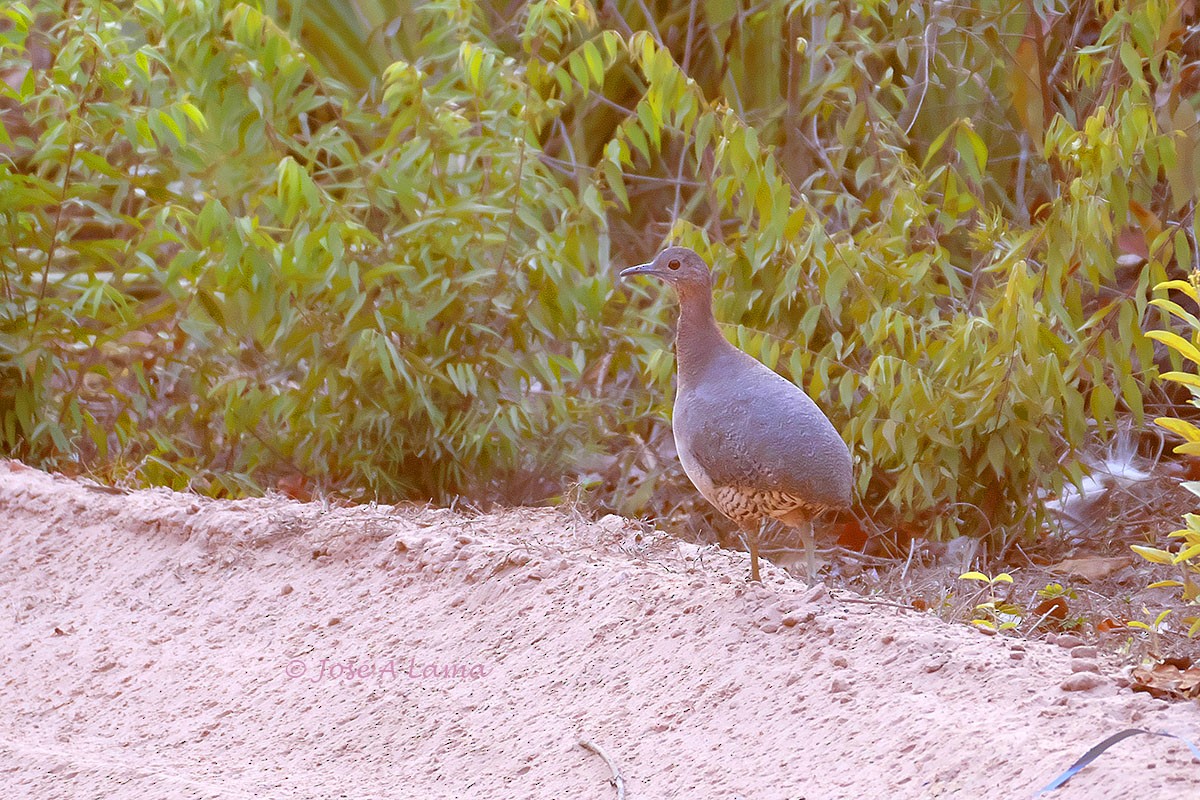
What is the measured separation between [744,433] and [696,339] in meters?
0.42

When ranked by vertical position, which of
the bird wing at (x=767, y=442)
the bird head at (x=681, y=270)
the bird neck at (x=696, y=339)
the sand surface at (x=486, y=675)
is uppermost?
the bird head at (x=681, y=270)

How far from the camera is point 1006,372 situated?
13.4 feet

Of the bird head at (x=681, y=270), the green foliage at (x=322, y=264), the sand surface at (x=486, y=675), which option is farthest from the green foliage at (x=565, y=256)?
the sand surface at (x=486, y=675)

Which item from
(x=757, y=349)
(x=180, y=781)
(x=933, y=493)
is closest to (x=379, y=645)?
(x=180, y=781)

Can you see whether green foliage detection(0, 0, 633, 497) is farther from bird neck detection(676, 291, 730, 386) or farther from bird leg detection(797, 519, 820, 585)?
bird leg detection(797, 519, 820, 585)

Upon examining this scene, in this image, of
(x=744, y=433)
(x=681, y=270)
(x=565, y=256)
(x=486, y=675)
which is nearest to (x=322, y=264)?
(x=565, y=256)

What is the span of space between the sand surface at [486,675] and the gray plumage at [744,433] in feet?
0.72

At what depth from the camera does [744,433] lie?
3369 mm

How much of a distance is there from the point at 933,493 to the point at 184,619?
2.35 m

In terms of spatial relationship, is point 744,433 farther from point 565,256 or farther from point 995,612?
point 565,256

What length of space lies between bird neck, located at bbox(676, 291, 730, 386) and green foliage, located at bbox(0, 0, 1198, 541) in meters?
0.61

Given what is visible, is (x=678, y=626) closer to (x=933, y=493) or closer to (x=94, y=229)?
(x=933, y=493)

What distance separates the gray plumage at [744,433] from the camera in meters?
3.32

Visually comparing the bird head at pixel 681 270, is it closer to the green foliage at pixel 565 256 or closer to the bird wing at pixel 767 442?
the bird wing at pixel 767 442
